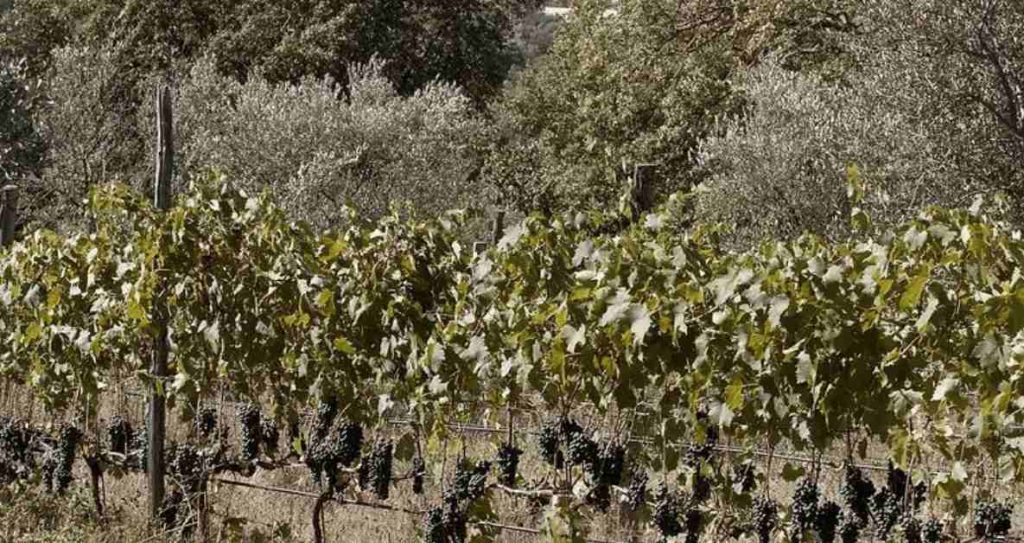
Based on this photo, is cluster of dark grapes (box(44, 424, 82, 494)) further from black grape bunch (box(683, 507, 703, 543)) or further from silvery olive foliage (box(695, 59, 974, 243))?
silvery olive foliage (box(695, 59, 974, 243))

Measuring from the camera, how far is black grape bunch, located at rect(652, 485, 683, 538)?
17.4ft

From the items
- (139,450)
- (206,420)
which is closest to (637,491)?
(206,420)

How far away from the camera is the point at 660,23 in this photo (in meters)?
26.1

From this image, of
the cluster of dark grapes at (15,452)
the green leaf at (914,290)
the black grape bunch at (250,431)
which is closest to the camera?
the green leaf at (914,290)

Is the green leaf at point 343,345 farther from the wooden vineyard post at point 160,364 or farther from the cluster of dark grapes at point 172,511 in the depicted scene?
the cluster of dark grapes at point 172,511

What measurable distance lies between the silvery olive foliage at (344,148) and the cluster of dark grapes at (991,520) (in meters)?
14.9

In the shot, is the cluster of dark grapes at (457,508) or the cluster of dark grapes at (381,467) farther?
the cluster of dark grapes at (381,467)

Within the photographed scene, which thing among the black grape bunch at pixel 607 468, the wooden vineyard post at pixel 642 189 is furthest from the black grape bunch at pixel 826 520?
the wooden vineyard post at pixel 642 189

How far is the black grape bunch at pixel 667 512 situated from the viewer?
5316 mm

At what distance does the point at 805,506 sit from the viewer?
500 cm

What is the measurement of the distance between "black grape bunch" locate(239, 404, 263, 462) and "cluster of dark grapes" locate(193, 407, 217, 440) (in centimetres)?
27

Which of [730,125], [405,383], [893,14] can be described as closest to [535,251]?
[405,383]

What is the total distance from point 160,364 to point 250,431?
610mm

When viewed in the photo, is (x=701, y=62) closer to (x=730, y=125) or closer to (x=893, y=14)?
(x=730, y=125)
